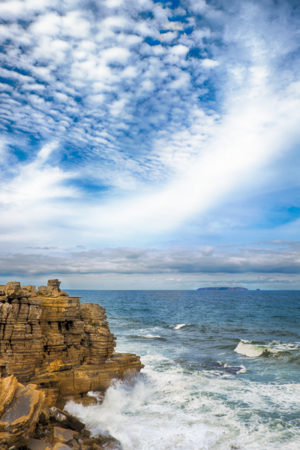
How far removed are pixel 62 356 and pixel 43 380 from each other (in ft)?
6.63

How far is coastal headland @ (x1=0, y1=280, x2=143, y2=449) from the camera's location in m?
13.0

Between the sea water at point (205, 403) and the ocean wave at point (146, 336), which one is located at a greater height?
the sea water at point (205, 403)

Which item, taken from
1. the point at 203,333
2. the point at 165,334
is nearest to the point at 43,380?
the point at 165,334

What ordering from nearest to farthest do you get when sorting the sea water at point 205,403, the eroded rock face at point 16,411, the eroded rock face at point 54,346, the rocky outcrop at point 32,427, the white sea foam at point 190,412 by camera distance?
the eroded rock face at point 16,411, the rocky outcrop at point 32,427, the white sea foam at point 190,412, the sea water at point 205,403, the eroded rock face at point 54,346

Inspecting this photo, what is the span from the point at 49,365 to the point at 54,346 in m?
1.14

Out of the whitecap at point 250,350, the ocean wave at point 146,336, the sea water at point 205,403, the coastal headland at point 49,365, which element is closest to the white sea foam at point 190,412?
the sea water at point 205,403

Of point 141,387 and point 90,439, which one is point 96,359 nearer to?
point 141,387

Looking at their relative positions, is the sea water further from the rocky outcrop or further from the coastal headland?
the rocky outcrop

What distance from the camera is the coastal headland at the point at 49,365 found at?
12969 mm

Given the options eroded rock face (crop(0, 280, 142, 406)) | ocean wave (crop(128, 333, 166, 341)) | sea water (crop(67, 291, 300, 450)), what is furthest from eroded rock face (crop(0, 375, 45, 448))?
ocean wave (crop(128, 333, 166, 341))

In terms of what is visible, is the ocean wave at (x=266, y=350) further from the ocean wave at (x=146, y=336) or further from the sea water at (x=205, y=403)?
the ocean wave at (x=146, y=336)

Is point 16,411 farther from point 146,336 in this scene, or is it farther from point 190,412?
point 146,336

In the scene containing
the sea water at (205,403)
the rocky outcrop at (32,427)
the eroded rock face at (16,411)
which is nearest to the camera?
the eroded rock face at (16,411)

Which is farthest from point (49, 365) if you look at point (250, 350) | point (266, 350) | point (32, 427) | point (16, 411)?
point (266, 350)
